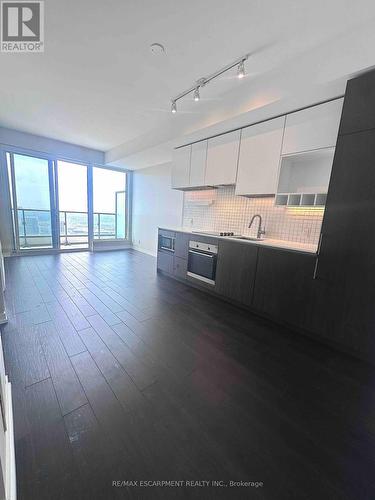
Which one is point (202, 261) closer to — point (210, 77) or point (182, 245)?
point (182, 245)

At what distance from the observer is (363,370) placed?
1.80 meters

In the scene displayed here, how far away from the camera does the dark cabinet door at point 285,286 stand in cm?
215

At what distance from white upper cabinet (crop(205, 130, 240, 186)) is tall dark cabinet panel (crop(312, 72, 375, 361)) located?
133cm

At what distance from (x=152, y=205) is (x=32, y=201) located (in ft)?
9.50

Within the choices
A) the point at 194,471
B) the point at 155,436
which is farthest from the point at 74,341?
the point at 194,471

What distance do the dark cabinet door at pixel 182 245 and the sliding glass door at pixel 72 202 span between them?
3.47 meters

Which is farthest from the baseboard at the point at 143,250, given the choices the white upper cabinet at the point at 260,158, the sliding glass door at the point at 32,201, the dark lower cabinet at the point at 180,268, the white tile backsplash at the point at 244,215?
the white upper cabinet at the point at 260,158

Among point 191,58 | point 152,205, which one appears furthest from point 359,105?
point 152,205

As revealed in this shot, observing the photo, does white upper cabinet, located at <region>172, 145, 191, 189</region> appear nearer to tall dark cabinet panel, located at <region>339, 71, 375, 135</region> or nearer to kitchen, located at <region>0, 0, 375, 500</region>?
kitchen, located at <region>0, 0, 375, 500</region>

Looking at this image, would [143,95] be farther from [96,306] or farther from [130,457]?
[130,457]

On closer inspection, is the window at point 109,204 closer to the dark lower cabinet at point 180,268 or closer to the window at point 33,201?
the window at point 33,201

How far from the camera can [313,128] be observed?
2186 millimetres

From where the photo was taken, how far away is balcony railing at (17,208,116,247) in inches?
197

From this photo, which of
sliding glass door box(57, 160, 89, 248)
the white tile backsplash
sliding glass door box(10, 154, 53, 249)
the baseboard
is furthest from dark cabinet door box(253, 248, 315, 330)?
sliding glass door box(10, 154, 53, 249)
